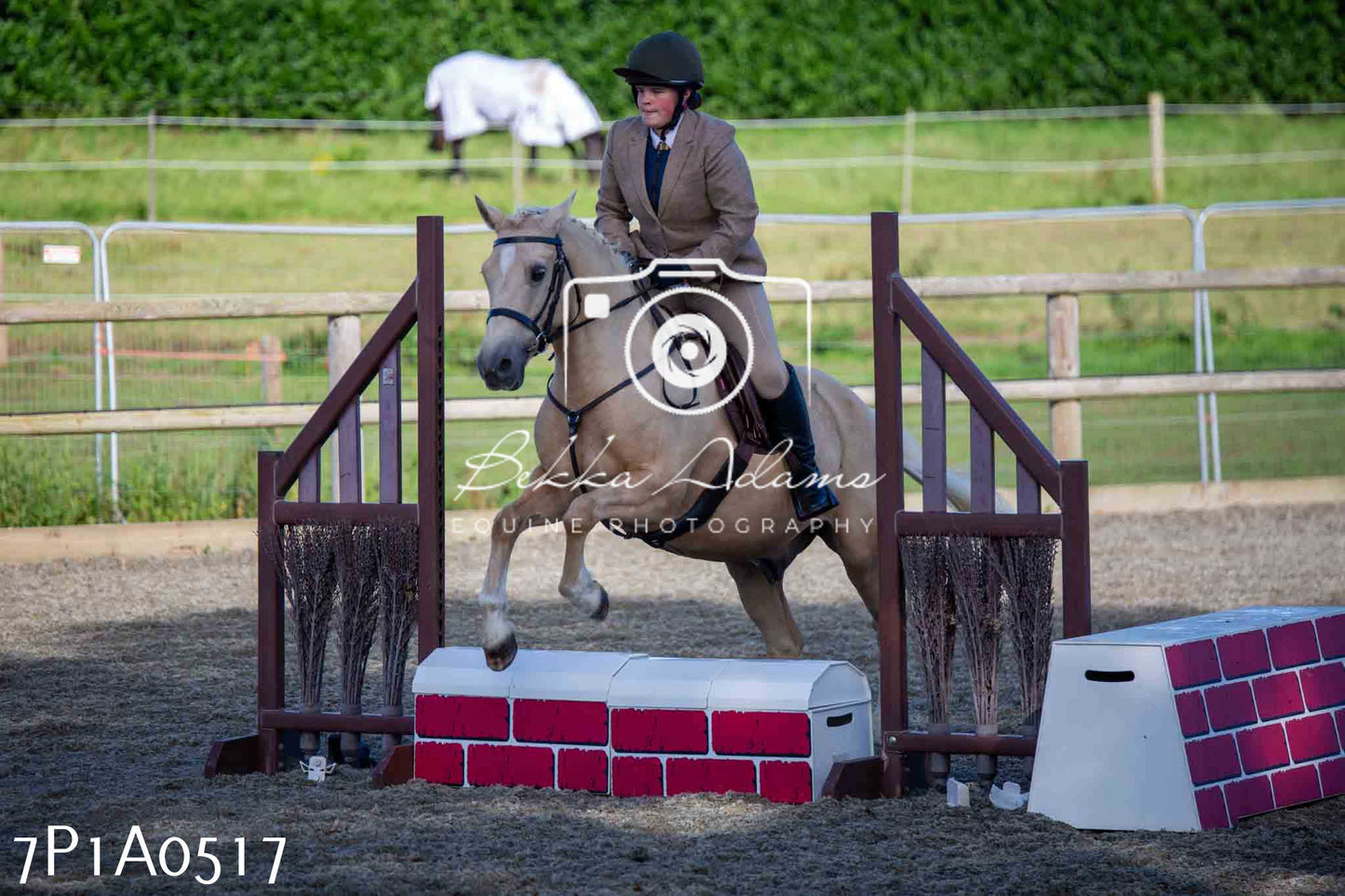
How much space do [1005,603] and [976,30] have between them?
639 inches

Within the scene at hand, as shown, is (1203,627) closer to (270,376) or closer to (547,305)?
(547,305)

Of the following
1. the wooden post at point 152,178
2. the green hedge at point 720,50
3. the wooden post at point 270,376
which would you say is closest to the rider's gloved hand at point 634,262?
the wooden post at point 270,376

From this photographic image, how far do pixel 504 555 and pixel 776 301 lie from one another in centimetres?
453

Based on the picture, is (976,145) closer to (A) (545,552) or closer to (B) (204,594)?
(A) (545,552)

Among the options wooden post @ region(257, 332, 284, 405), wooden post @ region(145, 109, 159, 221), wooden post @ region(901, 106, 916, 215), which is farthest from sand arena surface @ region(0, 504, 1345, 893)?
wooden post @ region(901, 106, 916, 215)

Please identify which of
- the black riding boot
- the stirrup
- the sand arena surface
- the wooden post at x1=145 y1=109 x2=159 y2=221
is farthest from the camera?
the wooden post at x1=145 y1=109 x2=159 y2=221

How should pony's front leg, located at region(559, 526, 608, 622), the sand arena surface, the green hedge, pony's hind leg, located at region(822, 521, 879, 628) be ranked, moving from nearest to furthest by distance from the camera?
the sand arena surface → pony's front leg, located at region(559, 526, 608, 622) → pony's hind leg, located at region(822, 521, 879, 628) → the green hedge

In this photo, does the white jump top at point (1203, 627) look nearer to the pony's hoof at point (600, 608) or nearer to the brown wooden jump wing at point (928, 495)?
the brown wooden jump wing at point (928, 495)

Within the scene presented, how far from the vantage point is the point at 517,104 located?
15.9m

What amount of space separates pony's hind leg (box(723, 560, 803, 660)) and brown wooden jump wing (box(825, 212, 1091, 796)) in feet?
3.59

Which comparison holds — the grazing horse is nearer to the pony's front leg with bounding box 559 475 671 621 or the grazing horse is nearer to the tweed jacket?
the tweed jacket

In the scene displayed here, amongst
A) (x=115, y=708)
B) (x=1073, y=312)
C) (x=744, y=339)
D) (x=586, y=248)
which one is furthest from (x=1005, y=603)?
(x=1073, y=312)

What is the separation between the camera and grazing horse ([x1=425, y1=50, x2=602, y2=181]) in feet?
51.6
